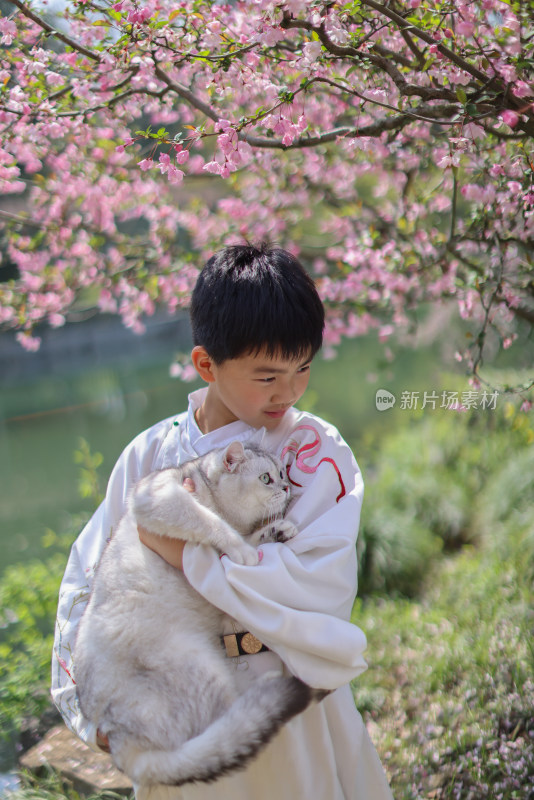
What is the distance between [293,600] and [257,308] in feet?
2.49

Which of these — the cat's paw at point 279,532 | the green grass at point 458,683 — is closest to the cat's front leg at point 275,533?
the cat's paw at point 279,532

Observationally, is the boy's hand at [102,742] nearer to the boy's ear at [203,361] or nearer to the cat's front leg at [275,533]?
the cat's front leg at [275,533]

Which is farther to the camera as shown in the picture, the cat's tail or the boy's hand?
the boy's hand

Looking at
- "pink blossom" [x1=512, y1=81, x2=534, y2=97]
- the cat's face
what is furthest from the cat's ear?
"pink blossom" [x1=512, y1=81, x2=534, y2=97]

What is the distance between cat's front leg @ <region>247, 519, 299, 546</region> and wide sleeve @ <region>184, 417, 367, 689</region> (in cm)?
3

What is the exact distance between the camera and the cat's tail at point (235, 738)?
Result: 1.46 metres

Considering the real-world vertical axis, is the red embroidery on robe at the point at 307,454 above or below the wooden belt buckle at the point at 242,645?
above

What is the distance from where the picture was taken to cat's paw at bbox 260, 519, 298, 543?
1712mm

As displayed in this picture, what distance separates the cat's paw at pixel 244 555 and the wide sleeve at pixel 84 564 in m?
0.51

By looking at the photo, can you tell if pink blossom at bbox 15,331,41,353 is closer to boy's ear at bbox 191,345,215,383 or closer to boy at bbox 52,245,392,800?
boy at bbox 52,245,392,800

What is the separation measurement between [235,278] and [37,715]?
2760mm

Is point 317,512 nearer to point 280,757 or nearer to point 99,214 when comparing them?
point 280,757

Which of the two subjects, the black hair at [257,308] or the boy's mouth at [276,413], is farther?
the boy's mouth at [276,413]

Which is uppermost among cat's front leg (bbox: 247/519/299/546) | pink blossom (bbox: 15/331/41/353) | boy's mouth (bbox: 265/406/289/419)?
boy's mouth (bbox: 265/406/289/419)
